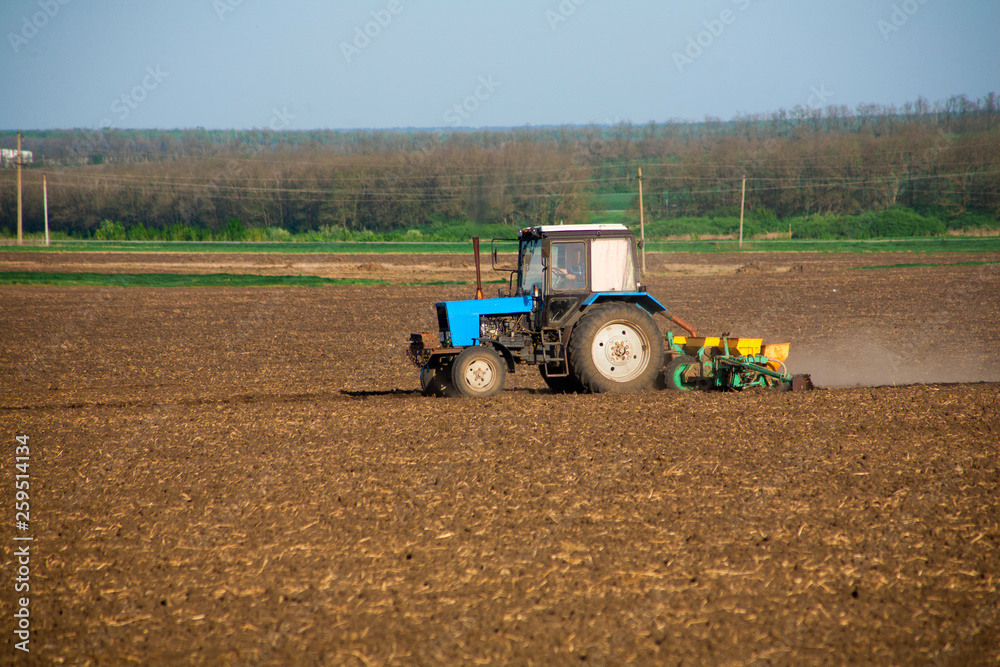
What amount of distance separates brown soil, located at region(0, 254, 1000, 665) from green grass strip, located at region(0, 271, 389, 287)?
1957cm

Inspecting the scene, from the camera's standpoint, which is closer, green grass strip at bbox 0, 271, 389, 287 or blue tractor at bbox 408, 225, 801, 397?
blue tractor at bbox 408, 225, 801, 397

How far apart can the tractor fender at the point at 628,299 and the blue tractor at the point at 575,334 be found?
0.04 feet

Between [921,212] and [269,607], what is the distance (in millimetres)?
73549

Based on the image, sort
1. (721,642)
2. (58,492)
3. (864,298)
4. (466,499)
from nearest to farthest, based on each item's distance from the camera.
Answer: (721,642), (466,499), (58,492), (864,298)

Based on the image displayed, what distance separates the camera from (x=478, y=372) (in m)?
10.5

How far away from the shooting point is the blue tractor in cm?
1048

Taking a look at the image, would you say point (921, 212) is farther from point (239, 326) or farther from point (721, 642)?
point (721, 642)

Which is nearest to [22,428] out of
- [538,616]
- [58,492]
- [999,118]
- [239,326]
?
[58,492]

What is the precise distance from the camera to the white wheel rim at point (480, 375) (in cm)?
1045

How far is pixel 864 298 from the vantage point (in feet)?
79.4

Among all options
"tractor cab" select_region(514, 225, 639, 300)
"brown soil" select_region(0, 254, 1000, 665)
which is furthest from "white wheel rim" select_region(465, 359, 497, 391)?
"tractor cab" select_region(514, 225, 639, 300)

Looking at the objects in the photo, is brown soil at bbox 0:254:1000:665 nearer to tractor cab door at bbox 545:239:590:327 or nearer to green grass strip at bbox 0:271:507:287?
tractor cab door at bbox 545:239:590:327

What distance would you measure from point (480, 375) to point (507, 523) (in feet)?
14.5

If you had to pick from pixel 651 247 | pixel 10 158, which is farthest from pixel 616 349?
pixel 10 158
